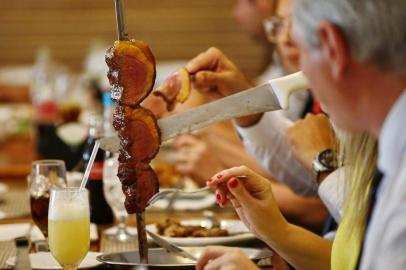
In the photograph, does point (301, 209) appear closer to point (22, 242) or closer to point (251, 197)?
point (251, 197)

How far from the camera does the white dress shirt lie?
3.53 feet

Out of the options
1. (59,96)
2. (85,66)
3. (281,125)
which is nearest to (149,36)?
(85,66)

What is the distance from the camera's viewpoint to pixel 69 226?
1857 millimetres

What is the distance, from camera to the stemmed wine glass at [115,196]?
2.43 metres

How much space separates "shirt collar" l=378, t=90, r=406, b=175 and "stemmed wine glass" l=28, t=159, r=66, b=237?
1250 mm

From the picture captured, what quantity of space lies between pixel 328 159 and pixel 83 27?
5385 mm

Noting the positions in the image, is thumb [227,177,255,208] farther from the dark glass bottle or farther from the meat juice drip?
the dark glass bottle

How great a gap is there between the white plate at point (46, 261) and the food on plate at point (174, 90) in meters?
0.43

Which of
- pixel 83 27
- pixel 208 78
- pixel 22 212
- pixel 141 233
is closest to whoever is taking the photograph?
pixel 141 233

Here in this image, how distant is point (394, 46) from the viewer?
1125 mm

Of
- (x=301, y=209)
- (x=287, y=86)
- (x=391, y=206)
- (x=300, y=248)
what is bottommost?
(x=301, y=209)

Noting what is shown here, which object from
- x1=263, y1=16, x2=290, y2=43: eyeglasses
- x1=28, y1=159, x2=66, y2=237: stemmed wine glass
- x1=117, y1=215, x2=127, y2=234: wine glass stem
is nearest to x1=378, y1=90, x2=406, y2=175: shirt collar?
x1=28, y1=159, x2=66, y2=237: stemmed wine glass

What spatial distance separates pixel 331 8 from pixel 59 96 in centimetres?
466

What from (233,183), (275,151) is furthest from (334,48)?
(275,151)
